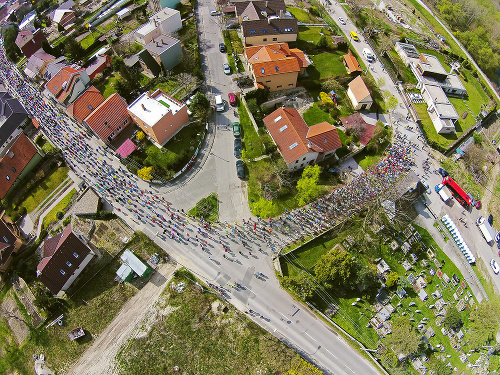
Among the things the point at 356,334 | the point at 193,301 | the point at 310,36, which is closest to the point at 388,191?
the point at 356,334

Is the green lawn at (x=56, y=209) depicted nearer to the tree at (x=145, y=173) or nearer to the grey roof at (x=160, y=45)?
the tree at (x=145, y=173)

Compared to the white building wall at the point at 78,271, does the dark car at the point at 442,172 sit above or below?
above

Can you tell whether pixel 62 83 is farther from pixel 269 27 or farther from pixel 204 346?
pixel 204 346

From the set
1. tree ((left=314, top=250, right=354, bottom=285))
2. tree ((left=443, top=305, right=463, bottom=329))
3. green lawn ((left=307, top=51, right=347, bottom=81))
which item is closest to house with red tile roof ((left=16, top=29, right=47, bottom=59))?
green lawn ((left=307, top=51, right=347, bottom=81))

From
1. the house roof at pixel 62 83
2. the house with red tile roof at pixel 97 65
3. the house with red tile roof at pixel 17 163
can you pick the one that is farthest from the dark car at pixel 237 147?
the house with red tile roof at pixel 97 65

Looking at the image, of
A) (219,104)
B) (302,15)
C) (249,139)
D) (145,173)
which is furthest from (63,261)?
(302,15)

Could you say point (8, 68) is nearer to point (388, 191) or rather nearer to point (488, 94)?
point (388, 191)
